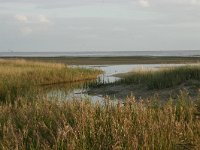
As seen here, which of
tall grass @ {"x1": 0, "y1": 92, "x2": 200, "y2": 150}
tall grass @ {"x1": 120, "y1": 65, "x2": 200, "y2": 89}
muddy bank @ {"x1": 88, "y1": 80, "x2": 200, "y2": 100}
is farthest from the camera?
tall grass @ {"x1": 120, "y1": 65, "x2": 200, "y2": 89}

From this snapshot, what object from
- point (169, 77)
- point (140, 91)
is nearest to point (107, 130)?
point (140, 91)

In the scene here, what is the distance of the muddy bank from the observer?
2109 centimetres

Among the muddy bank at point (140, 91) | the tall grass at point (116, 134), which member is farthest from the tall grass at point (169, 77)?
the tall grass at point (116, 134)

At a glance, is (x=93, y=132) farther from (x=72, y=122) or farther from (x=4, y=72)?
(x=4, y=72)

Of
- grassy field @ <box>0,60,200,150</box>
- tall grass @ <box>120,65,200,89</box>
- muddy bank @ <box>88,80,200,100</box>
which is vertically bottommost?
muddy bank @ <box>88,80,200,100</box>

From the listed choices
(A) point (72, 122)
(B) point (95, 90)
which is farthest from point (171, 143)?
(B) point (95, 90)

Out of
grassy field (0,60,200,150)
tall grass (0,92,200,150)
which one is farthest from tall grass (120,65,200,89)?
tall grass (0,92,200,150)

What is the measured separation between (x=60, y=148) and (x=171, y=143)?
4.93ft

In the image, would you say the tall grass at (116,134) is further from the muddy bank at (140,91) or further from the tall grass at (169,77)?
the tall grass at (169,77)

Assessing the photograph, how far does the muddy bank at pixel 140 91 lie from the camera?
830 inches

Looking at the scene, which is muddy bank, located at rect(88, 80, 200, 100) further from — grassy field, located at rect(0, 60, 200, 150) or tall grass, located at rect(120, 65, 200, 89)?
grassy field, located at rect(0, 60, 200, 150)

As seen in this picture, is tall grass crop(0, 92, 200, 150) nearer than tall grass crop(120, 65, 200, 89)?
Yes

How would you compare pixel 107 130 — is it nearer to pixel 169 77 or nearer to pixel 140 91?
pixel 140 91

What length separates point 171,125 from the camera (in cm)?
619
